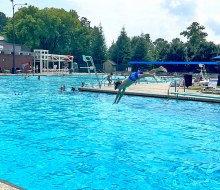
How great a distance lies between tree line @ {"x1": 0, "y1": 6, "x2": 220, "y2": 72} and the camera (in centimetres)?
7075

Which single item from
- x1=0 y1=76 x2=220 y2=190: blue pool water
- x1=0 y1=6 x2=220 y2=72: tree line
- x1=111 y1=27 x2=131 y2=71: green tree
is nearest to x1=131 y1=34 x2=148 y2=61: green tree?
x1=0 y1=6 x2=220 y2=72: tree line

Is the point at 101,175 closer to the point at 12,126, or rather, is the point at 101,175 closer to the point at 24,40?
the point at 12,126

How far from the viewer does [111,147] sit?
38.1 feet

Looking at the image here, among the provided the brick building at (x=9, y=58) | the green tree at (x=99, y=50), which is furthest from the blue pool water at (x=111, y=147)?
the green tree at (x=99, y=50)

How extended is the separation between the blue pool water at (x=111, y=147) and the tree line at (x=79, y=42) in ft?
170

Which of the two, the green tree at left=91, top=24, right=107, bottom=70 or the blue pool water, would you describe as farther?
the green tree at left=91, top=24, right=107, bottom=70

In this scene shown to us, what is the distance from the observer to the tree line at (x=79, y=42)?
70.8 metres

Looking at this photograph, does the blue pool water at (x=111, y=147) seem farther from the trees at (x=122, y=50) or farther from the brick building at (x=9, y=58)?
the trees at (x=122, y=50)

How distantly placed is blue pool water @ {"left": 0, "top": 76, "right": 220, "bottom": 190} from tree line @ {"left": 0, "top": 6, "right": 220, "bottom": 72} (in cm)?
5167

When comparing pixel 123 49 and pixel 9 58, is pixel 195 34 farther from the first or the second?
pixel 9 58

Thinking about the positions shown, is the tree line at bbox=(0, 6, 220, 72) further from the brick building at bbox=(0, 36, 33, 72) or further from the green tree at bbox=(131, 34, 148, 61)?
the brick building at bbox=(0, 36, 33, 72)

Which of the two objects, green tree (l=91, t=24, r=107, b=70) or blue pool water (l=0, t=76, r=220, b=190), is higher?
green tree (l=91, t=24, r=107, b=70)

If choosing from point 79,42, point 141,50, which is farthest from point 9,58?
point 141,50

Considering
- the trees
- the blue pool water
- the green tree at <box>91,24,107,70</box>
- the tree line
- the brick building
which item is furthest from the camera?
the green tree at <box>91,24,107,70</box>
